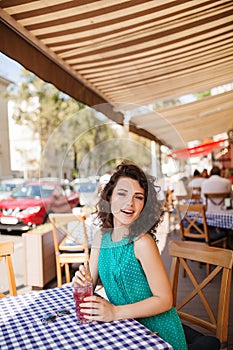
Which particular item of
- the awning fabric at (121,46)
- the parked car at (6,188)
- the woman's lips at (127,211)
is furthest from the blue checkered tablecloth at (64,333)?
the parked car at (6,188)

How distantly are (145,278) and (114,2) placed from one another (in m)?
1.53

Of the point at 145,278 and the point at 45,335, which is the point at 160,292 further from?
the point at 45,335

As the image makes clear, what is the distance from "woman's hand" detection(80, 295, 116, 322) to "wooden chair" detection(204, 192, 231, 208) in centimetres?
334

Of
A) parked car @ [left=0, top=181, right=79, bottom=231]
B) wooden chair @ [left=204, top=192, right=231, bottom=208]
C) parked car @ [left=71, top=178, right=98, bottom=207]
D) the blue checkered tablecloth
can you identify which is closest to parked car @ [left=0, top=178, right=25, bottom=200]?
parked car @ [left=0, top=181, right=79, bottom=231]

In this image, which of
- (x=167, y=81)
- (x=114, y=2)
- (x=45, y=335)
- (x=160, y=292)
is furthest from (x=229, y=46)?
(x=45, y=335)

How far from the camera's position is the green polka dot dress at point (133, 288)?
1.18 metres

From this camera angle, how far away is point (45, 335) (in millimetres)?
Result: 1084

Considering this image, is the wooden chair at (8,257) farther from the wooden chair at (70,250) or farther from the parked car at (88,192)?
the wooden chair at (70,250)

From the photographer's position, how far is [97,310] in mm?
1116

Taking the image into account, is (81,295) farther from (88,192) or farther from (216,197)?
(216,197)

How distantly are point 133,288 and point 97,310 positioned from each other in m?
0.15

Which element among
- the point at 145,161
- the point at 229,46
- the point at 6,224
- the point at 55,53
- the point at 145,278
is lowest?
the point at 6,224

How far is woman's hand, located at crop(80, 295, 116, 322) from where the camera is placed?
1113 millimetres

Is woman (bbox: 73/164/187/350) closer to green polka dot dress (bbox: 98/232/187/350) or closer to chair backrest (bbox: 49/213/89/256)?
green polka dot dress (bbox: 98/232/187/350)
